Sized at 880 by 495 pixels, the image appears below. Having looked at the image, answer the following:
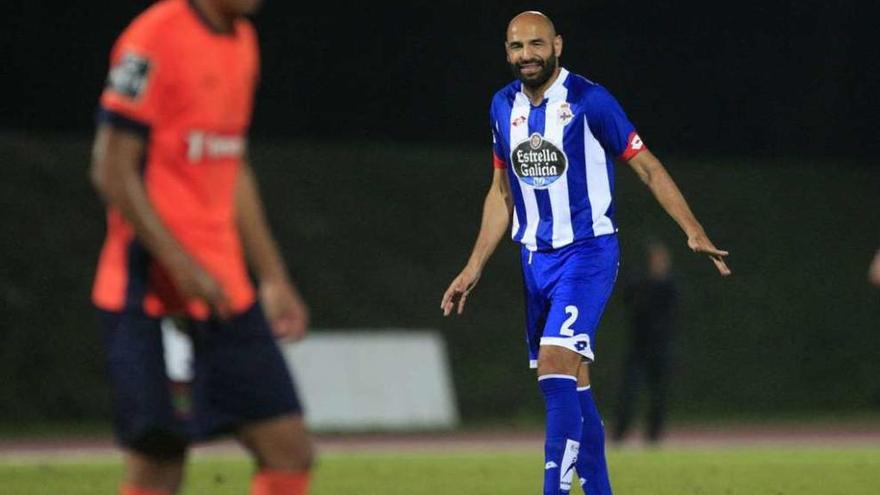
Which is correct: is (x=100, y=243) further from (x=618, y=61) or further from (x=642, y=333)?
(x=618, y=61)

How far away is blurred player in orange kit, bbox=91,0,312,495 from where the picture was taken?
5523 millimetres

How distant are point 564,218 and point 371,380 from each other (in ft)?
47.0

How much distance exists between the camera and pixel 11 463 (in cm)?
1662

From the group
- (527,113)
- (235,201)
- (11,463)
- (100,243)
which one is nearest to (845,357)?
(100,243)

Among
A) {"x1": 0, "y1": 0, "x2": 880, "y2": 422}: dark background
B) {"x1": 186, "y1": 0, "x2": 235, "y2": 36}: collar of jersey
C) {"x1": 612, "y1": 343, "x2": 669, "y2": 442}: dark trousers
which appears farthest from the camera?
{"x1": 0, "y1": 0, "x2": 880, "y2": 422}: dark background

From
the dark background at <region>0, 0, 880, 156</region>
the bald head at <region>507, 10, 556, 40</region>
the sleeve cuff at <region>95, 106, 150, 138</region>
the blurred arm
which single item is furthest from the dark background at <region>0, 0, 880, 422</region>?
the sleeve cuff at <region>95, 106, 150, 138</region>

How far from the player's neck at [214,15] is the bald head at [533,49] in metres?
3.92

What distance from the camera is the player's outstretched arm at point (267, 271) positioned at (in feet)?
19.4

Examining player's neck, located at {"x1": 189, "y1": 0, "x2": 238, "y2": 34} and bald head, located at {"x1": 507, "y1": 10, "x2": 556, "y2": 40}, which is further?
bald head, located at {"x1": 507, "y1": 10, "x2": 556, "y2": 40}

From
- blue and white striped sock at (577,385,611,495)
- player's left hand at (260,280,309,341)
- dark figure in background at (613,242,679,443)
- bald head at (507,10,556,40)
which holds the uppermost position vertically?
bald head at (507,10,556,40)

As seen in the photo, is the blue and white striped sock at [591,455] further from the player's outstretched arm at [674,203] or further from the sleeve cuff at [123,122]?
the sleeve cuff at [123,122]

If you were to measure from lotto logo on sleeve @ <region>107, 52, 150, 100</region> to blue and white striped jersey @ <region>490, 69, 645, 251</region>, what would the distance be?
4.20m

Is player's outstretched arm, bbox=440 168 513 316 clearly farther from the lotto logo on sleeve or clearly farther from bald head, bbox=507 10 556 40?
the lotto logo on sleeve

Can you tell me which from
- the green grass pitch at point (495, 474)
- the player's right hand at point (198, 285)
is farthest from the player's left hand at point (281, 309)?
the green grass pitch at point (495, 474)
